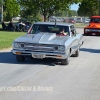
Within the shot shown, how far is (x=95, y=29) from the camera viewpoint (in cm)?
2975

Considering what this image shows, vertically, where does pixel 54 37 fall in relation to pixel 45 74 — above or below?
above

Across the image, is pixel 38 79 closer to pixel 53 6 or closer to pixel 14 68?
pixel 14 68

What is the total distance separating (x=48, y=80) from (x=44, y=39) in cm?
277

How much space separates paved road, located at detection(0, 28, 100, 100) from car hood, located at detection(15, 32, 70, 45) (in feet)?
2.69

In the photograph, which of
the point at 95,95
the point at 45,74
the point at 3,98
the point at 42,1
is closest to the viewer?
the point at 3,98

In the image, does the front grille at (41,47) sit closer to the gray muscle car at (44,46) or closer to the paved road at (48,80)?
the gray muscle car at (44,46)

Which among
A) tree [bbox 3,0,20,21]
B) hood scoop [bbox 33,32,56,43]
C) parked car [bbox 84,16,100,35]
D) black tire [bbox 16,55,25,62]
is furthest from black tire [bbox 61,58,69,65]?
tree [bbox 3,0,20,21]

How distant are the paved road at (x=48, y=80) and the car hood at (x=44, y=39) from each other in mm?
821

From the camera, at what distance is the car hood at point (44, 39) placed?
35.3ft

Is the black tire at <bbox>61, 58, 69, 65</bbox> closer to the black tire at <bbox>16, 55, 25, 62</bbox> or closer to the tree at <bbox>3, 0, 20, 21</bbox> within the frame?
the black tire at <bbox>16, 55, 25, 62</bbox>

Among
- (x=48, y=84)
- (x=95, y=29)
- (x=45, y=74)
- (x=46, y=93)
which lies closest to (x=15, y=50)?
(x=45, y=74)

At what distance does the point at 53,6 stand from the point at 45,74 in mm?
27961

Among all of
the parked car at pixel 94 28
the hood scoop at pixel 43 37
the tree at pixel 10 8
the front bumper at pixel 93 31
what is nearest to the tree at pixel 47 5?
the parked car at pixel 94 28

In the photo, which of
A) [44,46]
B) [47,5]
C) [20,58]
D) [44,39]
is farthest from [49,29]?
[47,5]
